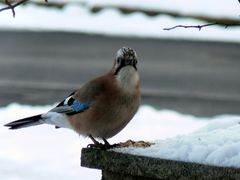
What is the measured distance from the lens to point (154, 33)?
68.0 ft

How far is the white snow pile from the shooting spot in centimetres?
552

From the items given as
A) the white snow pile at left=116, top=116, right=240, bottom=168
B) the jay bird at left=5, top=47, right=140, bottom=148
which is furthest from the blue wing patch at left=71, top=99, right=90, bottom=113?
the white snow pile at left=116, top=116, right=240, bottom=168

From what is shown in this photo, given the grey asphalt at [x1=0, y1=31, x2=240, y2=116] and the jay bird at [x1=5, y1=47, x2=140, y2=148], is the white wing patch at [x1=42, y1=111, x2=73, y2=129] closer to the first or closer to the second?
the jay bird at [x1=5, y1=47, x2=140, y2=148]

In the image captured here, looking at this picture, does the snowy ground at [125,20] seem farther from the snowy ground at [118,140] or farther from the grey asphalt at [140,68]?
the snowy ground at [118,140]

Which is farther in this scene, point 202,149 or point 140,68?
point 140,68

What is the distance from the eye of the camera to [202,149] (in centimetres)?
566

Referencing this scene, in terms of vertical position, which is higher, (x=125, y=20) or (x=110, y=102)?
(x=110, y=102)

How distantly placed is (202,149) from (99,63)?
11042mm

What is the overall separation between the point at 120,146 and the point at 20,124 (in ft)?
3.49

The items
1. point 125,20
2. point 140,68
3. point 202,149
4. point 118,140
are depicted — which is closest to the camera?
point 202,149

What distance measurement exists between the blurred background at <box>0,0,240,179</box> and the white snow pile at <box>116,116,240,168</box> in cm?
125

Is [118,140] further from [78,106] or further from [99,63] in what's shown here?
[99,63]

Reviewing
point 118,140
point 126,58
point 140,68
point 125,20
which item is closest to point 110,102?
point 126,58

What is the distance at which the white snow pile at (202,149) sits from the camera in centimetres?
552
